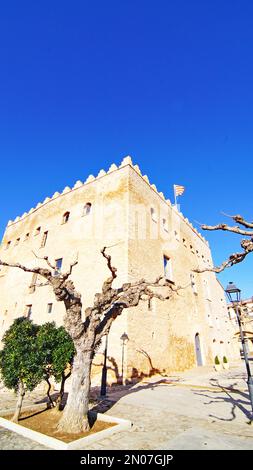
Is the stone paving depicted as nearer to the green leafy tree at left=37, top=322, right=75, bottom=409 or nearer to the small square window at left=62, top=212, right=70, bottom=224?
the green leafy tree at left=37, top=322, right=75, bottom=409

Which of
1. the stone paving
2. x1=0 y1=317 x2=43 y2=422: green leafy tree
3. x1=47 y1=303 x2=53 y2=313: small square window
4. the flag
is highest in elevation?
the flag

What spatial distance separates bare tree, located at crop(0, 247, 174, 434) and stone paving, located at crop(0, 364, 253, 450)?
896 mm

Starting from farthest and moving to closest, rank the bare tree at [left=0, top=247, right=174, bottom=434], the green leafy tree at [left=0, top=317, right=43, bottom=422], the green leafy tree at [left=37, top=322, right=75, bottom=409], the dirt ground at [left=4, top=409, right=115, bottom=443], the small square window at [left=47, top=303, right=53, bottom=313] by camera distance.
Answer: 1. the small square window at [left=47, top=303, right=53, bottom=313]
2. the green leafy tree at [left=37, top=322, right=75, bottom=409]
3. the green leafy tree at [left=0, top=317, right=43, bottom=422]
4. the bare tree at [left=0, top=247, right=174, bottom=434]
5. the dirt ground at [left=4, top=409, right=115, bottom=443]

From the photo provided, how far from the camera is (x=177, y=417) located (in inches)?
242


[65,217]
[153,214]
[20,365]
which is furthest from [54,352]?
[65,217]

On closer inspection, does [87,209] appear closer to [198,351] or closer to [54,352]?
[54,352]

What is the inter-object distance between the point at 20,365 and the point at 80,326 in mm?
1947

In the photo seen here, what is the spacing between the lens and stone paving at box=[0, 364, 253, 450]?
441cm

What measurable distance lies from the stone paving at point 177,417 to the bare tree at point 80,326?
0.90 metres

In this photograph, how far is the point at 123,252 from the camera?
13695 millimetres

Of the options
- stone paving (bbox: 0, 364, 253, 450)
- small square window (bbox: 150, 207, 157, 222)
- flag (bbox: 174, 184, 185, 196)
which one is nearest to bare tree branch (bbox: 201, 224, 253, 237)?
stone paving (bbox: 0, 364, 253, 450)

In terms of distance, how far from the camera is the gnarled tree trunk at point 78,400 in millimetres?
Result: 5148

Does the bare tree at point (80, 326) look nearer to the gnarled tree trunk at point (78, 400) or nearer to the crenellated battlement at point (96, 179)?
the gnarled tree trunk at point (78, 400)

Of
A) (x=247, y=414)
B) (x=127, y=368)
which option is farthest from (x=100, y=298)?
(x=127, y=368)
